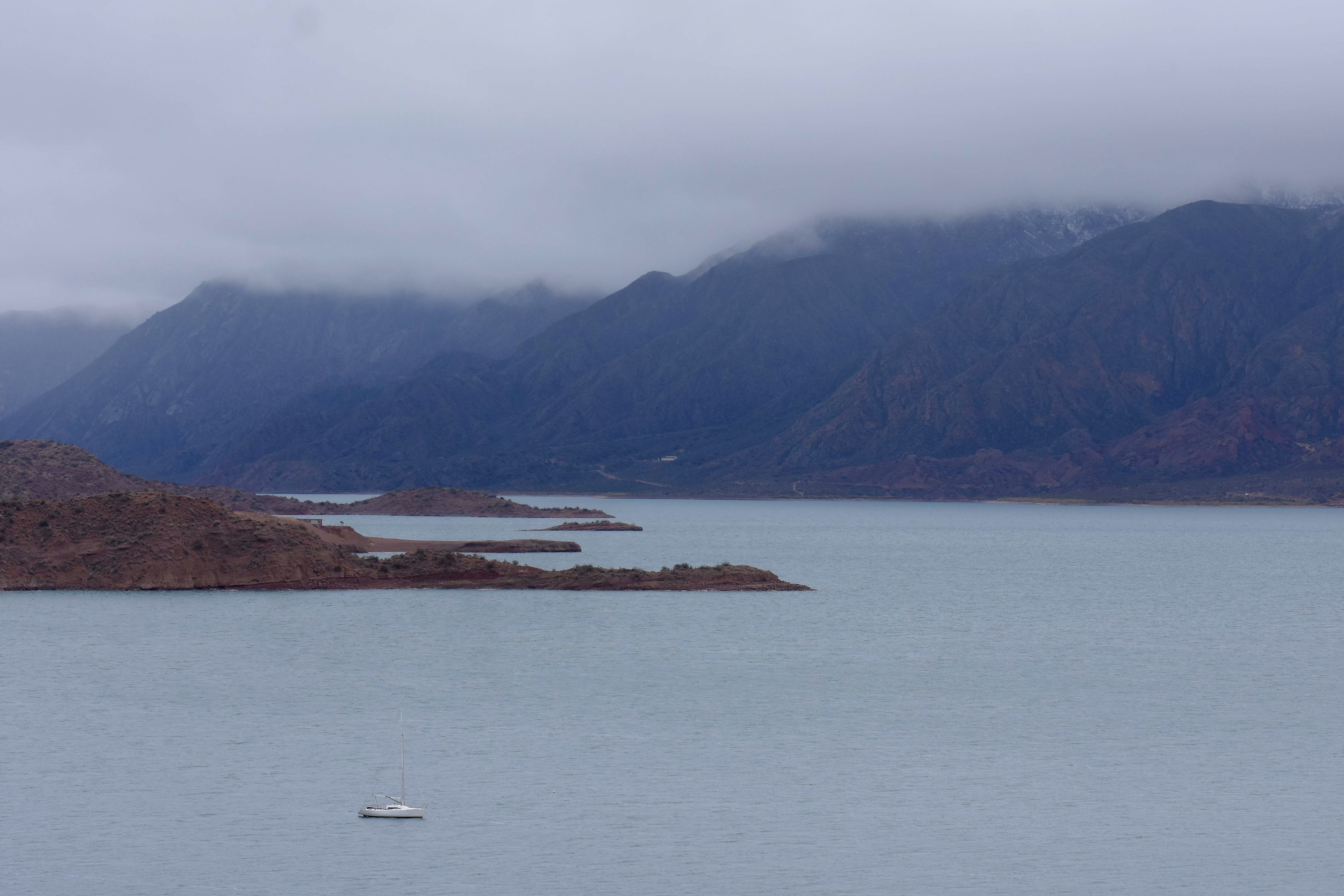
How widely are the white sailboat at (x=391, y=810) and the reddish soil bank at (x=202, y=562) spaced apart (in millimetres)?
64827

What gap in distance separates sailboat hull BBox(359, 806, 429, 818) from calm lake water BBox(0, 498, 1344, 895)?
0.68 feet

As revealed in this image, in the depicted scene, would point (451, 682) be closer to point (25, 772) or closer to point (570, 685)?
point (570, 685)

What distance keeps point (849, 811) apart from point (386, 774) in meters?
13.5

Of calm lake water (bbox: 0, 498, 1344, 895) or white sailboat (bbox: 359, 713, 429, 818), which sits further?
white sailboat (bbox: 359, 713, 429, 818)

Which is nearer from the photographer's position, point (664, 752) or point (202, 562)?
point (664, 752)

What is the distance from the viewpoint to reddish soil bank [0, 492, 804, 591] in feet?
325

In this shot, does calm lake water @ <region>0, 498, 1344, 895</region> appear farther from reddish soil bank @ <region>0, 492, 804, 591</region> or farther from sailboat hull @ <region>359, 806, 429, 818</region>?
reddish soil bank @ <region>0, 492, 804, 591</region>

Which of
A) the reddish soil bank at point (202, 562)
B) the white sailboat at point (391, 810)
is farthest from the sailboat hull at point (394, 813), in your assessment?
the reddish soil bank at point (202, 562)

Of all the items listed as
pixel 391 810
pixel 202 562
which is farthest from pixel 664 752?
pixel 202 562

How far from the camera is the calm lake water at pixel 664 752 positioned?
34156 mm

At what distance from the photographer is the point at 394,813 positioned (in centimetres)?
3781

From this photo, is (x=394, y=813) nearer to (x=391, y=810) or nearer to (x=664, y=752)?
(x=391, y=810)

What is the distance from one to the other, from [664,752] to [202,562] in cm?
6257

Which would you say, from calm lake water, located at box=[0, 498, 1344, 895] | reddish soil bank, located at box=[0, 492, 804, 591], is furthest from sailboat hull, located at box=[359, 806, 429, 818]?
reddish soil bank, located at box=[0, 492, 804, 591]
